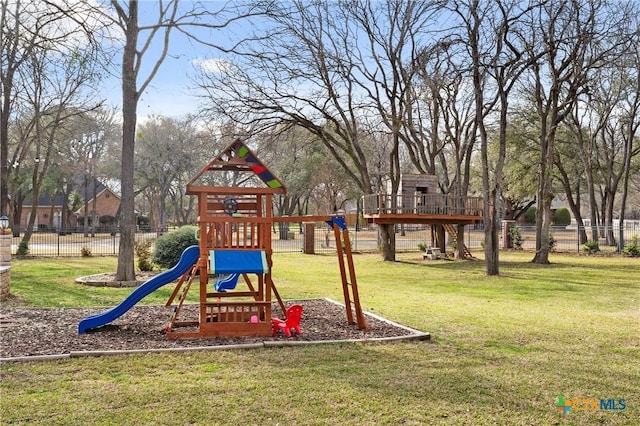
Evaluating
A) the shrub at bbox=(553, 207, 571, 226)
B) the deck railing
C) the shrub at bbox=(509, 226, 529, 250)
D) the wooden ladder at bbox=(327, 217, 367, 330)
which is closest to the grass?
the wooden ladder at bbox=(327, 217, 367, 330)

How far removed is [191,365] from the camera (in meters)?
5.94

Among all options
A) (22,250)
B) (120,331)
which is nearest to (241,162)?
(120,331)

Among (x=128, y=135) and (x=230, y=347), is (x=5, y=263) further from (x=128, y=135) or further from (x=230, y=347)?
(x=230, y=347)

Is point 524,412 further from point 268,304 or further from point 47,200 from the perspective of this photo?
point 47,200

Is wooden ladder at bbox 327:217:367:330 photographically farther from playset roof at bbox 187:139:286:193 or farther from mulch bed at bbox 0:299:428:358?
playset roof at bbox 187:139:286:193

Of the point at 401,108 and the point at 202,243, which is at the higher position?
the point at 401,108

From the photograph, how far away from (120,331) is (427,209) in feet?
51.1

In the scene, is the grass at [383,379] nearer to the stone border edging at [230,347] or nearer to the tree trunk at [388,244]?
the stone border edging at [230,347]

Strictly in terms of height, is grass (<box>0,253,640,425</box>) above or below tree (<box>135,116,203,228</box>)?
below

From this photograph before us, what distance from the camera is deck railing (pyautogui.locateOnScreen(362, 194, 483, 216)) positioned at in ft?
70.8

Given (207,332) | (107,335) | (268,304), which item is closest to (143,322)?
(107,335)

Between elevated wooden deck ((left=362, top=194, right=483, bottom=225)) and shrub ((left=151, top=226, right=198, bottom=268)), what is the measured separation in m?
8.19

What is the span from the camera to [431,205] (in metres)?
21.7

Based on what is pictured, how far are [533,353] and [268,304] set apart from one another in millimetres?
3437
